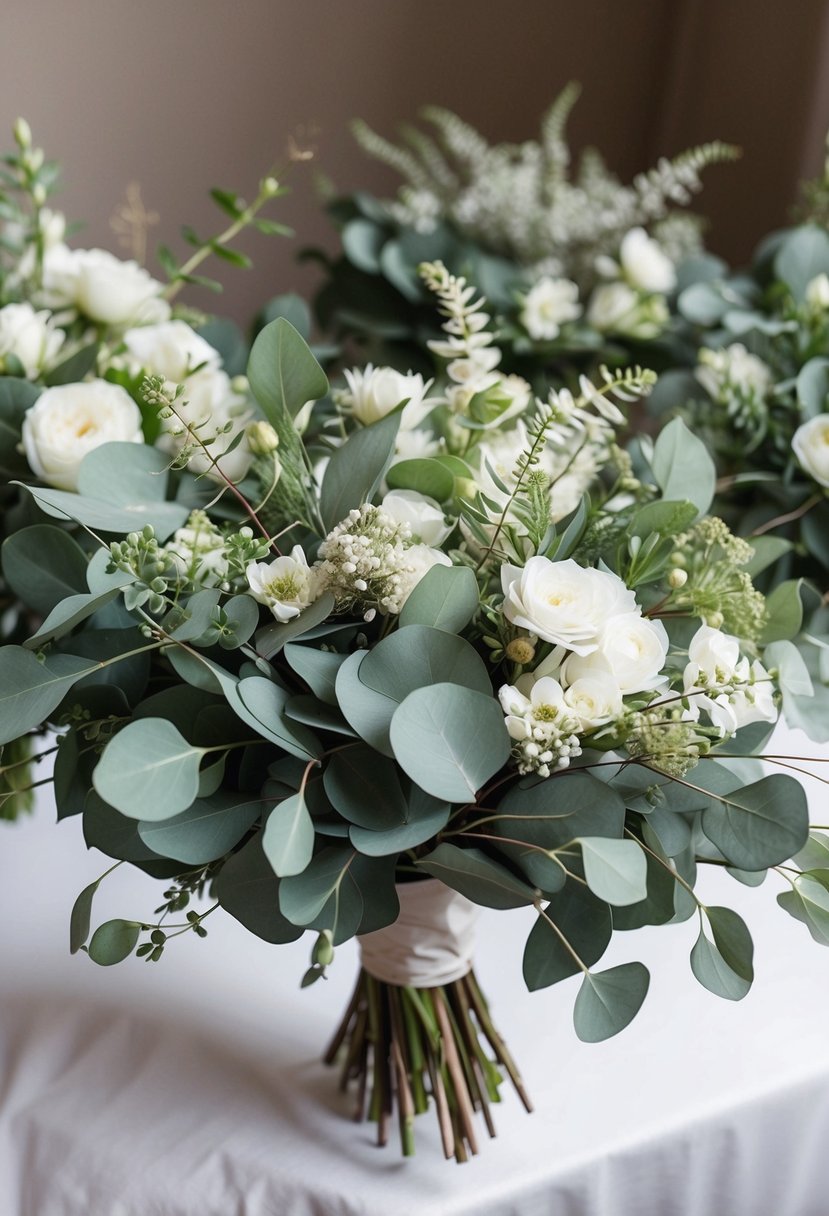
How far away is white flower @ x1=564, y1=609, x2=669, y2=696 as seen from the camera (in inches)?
20.6

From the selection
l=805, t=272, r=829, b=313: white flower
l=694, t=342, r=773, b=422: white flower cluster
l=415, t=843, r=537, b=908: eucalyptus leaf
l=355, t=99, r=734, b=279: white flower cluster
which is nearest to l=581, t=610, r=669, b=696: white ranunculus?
l=415, t=843, r=537, b=908: eucalyptus leaf

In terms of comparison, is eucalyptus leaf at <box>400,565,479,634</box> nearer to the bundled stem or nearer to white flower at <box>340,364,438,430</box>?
white flower at <box>340,364,438,430</box>

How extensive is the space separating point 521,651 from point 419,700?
2.7 inches

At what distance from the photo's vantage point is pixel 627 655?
1.72 ft

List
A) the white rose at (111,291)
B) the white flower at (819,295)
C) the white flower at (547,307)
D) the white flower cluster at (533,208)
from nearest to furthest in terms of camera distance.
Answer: the white rose at (111,291), the white flower at (819,295), the white flower at (547,307), the white flower cluster at (533,208)

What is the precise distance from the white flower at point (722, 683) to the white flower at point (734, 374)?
0.49 metres

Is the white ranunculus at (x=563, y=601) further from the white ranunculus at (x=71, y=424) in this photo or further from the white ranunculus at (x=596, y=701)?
the white ranunculus at (x=71, y=424)

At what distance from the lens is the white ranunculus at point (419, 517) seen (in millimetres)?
596

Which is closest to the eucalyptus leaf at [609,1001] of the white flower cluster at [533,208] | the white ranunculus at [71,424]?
the white ranunculus at [71,424]

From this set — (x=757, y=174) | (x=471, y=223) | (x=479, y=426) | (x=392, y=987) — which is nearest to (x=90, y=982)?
(x=392, y=987)

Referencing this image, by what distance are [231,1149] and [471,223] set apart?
1083 millimetres

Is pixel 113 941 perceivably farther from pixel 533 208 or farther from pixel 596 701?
pixel 533 208

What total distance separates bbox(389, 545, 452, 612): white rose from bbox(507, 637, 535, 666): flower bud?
2.3 inches

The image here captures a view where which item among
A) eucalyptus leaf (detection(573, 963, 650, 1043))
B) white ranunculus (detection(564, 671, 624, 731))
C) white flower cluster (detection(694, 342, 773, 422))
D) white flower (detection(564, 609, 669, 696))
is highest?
white flower (detection(564, 609, 669, 696))
